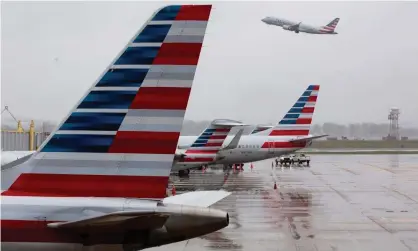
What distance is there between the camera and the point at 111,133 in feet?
19.6

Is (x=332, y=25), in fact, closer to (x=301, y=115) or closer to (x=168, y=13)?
(x=301, y=115)

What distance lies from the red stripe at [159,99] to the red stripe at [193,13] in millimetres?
897

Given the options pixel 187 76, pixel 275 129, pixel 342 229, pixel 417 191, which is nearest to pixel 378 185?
pixel 417 191

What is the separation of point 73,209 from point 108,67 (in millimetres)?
1794

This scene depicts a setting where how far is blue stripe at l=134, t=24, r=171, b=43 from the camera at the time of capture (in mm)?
6043

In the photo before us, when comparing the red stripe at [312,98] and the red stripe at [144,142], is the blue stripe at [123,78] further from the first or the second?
the red stripe at [312,98]

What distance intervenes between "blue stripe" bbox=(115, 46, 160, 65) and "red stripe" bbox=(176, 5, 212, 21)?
50 cm

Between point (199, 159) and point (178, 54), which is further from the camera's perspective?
point (199, 159)

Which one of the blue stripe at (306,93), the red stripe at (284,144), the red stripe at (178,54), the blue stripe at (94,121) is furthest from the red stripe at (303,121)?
the blue stripe at (94,121)

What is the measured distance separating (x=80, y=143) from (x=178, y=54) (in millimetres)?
1655

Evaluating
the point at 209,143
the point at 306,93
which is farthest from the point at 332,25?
the point at 209,143

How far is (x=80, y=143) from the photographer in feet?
19.7

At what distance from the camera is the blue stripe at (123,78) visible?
19.7 ft

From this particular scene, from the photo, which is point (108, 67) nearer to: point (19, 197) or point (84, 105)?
point (84, 105)
